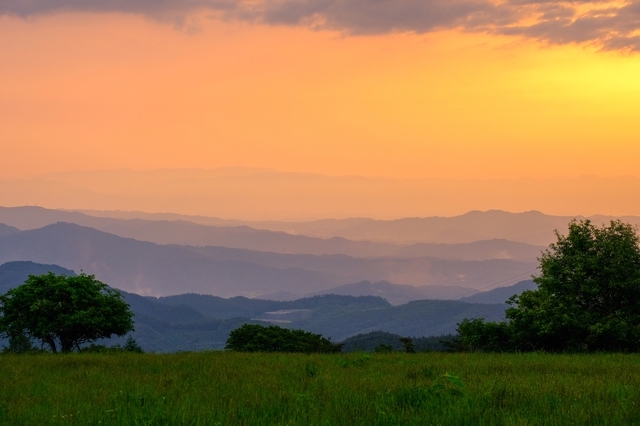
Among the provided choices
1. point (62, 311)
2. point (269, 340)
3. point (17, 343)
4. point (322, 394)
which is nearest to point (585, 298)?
point (322, 394)

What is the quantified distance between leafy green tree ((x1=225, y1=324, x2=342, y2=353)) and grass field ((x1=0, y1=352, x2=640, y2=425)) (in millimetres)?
42284

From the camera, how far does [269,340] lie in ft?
234

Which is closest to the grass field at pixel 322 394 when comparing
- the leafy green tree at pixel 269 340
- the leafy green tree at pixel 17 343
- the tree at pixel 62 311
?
the leafy green tree at pixel 17 343

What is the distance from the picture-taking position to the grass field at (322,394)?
11719 mm

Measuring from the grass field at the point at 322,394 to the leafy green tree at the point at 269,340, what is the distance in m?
42.3

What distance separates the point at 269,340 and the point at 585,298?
3757cm

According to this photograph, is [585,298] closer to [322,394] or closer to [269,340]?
[322,394]

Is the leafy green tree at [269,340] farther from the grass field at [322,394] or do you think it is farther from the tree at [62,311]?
the grass field at [322,394]

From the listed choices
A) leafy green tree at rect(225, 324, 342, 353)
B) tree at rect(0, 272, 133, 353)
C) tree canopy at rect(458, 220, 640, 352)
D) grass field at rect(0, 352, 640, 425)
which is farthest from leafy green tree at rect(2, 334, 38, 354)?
tree canopy at rect(458, 220, 640, 352)

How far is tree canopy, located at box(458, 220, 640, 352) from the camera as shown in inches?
1623

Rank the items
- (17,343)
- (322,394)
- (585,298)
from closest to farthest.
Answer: (322,394) → (585,298) → (17,343)

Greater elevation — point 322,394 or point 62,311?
point 62,311

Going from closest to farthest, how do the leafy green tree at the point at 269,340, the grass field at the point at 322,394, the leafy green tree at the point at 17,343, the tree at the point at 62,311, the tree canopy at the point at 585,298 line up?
the grass field at the point at 322,394
the leafy green tree at the point at 17,343
the tree canopy at the point at 585,298
the tree at the point at 62,311
the leafy green tree at the point at 269,340

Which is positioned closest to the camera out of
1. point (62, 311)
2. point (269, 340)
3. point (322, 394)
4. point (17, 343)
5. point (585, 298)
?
point (322, 394)
